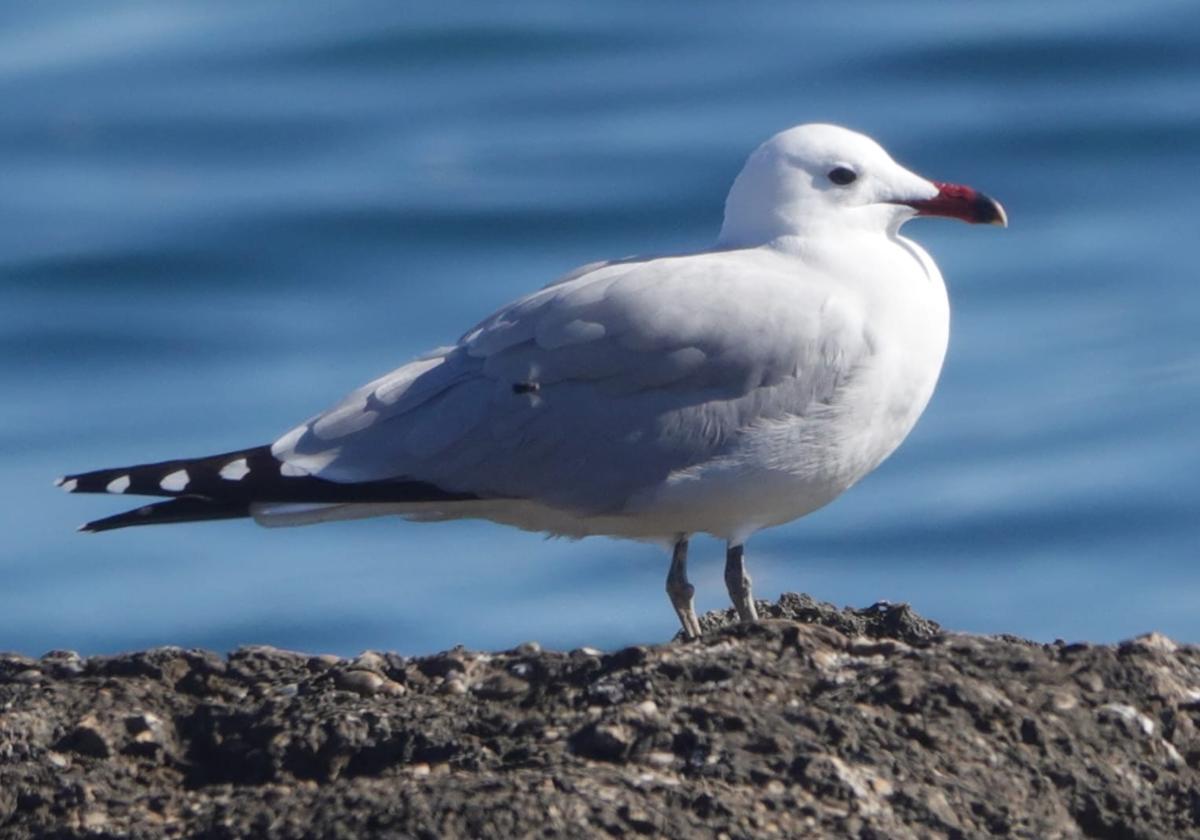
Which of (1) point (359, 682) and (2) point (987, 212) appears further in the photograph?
(2) point (987, 212)

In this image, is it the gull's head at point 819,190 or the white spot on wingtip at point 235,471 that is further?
the gull's head at point 819,190

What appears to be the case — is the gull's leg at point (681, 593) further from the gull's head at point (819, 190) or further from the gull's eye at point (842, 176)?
the gull's eye at point (842, 176)

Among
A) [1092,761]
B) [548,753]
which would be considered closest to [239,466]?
[548,753]

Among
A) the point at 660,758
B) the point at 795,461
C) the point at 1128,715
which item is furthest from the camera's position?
the point at 795,461

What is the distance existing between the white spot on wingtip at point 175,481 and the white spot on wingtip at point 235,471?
91 mm

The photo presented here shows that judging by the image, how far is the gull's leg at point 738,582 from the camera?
5.47 metres

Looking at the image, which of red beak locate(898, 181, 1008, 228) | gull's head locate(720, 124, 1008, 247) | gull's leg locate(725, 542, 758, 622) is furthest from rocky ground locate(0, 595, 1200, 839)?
red beak locate(898, 181, 1008, 228)

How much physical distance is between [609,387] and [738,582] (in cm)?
63

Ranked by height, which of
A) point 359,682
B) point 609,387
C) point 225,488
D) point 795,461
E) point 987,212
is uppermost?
point 987,212

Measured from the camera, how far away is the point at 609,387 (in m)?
5.48

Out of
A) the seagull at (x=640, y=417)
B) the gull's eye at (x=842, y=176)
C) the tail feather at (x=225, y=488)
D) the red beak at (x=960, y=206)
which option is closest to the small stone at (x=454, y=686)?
the seagull at (x=640, y=417)

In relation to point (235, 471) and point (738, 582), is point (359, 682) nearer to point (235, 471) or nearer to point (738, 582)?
point (235, 471)

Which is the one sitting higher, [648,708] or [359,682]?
[359,682]

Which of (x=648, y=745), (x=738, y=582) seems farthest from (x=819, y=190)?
(x=648, y=745)
